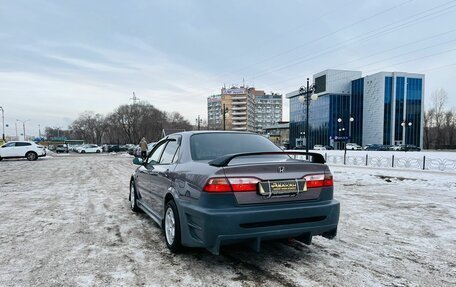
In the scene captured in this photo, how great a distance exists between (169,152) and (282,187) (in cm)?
204

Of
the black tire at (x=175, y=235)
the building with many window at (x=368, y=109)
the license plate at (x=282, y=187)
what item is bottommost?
the black tire at (x=175, y=235)

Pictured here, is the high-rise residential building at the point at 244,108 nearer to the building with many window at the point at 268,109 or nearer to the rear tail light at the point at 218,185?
the building with many window at the point at 268,109

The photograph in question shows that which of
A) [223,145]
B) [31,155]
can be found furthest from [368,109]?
[223,145]

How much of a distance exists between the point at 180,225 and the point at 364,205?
5.39 metres

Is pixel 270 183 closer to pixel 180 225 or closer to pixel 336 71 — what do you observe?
pixel 180 225

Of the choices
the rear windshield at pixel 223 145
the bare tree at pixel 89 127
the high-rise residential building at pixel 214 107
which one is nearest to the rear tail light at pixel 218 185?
the rear windshield at pixel 223 145

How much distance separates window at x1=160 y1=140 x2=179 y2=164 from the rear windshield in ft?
1.22

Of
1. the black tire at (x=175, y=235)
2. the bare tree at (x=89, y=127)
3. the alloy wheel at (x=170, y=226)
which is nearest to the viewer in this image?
the black tire at (x=175, y=235)

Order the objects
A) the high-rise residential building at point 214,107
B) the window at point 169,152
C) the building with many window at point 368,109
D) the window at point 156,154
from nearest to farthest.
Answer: the window at point 169,152, the window at point 156,154, the building with many window at point 368,109, the high-rise residential building at point 214,107

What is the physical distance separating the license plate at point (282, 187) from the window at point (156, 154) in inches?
94.1

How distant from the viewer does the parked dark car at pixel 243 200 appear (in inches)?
128

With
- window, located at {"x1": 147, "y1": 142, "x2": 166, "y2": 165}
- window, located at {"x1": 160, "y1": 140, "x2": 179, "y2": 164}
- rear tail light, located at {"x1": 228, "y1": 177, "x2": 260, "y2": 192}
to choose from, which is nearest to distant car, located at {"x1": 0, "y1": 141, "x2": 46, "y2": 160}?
window, located at {"x1": 147, "y1": 142, "x2": 166, "y2": 165}

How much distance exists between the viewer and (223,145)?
4.45 meters

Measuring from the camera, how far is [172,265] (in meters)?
3.66
